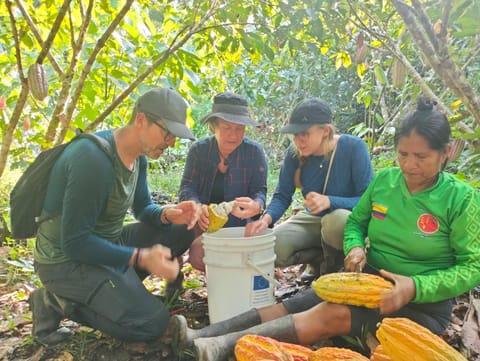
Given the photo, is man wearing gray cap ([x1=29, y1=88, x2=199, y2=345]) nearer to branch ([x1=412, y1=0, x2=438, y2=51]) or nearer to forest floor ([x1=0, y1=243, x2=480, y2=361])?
forest floor ([x1=0, y1=243, x2=480, y2=361])

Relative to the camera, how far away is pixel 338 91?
884 centimetres

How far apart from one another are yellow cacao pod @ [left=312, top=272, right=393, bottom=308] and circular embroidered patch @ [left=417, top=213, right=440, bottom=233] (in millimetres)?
336

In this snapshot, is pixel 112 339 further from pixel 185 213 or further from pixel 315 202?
pixel 315 202

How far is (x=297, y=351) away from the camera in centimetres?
185

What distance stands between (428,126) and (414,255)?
0.61 metres

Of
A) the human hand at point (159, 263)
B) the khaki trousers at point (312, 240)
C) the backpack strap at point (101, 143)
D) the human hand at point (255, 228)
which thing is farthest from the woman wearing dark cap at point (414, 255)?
the backpack strap at point (101, 143)

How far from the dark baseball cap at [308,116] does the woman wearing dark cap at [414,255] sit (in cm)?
68

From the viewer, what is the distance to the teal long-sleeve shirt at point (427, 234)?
6.18 feet

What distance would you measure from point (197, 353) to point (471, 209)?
138 cm

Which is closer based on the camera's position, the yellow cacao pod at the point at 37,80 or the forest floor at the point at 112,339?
the forest floor at the point at 112,339

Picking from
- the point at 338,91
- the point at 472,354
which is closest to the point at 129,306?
the point at 472,354

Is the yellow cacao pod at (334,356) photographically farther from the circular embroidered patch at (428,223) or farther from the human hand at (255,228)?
the human hand at (255,228)

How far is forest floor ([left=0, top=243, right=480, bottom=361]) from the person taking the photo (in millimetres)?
2262

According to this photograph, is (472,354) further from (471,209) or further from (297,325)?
(297,325)
